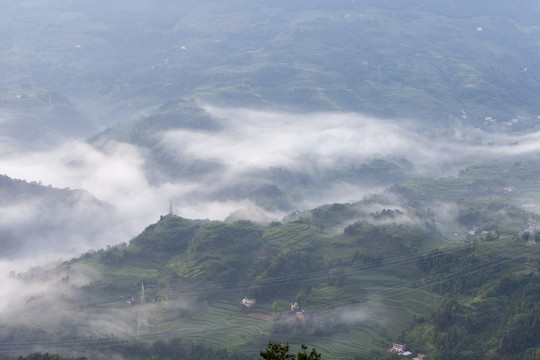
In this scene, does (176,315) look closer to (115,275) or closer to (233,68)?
(115,275)

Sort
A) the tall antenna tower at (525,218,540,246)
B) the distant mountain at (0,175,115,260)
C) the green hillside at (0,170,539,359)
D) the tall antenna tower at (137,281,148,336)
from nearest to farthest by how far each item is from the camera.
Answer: the green hillside at (0,170,539,359), the tall antenna tower at (137,281,148,336), the tall antenna tower at (525,218,540,246), the distant mountain at (0,175,115,260)

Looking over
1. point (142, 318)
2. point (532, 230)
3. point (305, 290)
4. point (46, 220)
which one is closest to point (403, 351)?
point (305, 290)

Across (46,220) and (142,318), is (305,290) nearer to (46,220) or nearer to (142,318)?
(142,318)

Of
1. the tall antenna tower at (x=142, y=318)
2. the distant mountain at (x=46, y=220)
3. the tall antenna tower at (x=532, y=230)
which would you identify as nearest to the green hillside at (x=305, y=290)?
the tall antenna tower at (x=142, y=318)

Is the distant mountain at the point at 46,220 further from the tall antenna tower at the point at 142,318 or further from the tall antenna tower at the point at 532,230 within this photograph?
the tall antenna tower at the point at 532,230

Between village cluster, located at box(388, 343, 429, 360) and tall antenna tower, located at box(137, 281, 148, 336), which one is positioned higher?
tall antenna tower, located at box(137, 281, 148, 336)

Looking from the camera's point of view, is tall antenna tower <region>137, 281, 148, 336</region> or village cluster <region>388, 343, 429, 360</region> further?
tall antenna tower <region>137, 281, 148, 336</region>

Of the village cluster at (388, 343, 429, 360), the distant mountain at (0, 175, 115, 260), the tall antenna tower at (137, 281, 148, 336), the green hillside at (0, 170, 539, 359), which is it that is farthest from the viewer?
the distant mountain at (0, 175, 115, 260)

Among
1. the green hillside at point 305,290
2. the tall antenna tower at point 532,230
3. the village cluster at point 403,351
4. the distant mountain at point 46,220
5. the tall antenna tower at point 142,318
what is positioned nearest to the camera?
the village cluster at point 403,351

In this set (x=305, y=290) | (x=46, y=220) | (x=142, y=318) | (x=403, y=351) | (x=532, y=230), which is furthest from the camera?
(x=46, y=220)

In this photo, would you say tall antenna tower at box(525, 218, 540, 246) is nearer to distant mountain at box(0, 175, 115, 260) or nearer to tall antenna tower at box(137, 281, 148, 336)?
tall antenna tower at box(137, 281, 148, 336)

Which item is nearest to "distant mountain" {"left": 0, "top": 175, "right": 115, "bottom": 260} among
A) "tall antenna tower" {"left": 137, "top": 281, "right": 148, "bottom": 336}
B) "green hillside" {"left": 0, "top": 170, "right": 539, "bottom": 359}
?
"green hillside" {"left": 0, "top": 170, "right": 539, "bottom": 359}
